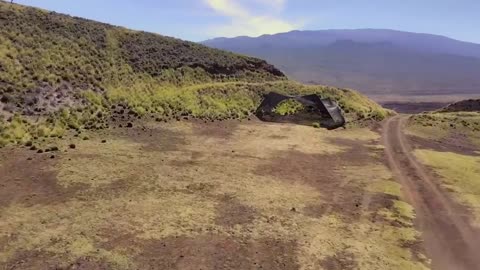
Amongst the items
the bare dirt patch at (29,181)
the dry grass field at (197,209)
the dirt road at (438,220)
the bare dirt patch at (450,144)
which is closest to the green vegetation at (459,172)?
the dirt road at (438,220)

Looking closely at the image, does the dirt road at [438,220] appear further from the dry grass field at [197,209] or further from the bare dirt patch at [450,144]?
the bare dirt patch at [450,144]

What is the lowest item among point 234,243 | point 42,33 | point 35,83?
point 234,243

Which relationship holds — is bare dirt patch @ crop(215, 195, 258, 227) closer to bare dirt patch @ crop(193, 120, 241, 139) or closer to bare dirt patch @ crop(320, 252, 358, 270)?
bare dirt patch @ crop(320, 252, 358, 270)

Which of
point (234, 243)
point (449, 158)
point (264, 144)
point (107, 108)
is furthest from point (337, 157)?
point (107, 108)

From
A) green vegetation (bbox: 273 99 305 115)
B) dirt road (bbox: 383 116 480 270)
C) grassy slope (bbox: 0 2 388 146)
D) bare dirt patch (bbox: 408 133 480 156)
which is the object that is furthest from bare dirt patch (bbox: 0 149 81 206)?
green vegetation (bbox: 273 99 305 115)

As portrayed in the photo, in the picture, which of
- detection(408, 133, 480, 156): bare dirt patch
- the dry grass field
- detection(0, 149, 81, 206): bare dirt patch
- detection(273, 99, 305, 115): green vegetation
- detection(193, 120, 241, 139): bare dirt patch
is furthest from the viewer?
detection(273, 99, 305, 115): green vegetation

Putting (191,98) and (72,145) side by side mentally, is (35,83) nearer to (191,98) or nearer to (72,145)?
(72,145)
